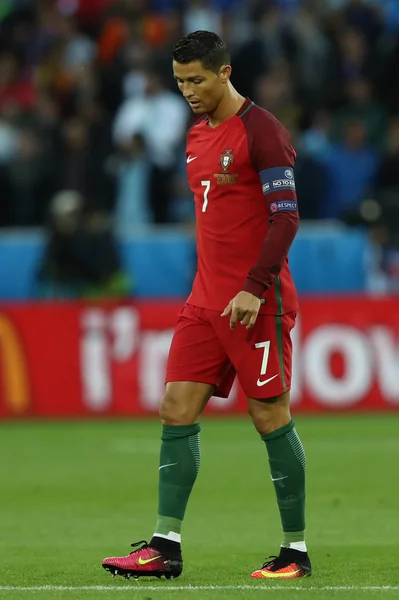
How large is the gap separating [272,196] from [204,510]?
10.5 feet

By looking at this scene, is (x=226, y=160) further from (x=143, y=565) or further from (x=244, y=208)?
(x=143, y=565)

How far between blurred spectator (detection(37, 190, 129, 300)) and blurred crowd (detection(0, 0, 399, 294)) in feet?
2.33

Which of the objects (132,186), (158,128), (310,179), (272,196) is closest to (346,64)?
(310,179)

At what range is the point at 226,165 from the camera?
616cm

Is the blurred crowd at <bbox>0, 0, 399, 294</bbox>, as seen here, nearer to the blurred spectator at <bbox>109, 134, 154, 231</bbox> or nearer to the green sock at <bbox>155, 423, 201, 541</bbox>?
the blurred spectator at <bbox>109, 134, 154, 231</bbox>

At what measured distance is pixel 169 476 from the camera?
625cm

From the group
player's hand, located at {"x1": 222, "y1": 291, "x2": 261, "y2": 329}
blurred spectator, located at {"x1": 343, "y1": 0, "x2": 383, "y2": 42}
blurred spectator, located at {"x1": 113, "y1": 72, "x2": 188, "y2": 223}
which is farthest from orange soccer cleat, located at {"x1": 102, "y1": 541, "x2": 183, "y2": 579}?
blurred spectator, located at {"x1": 343, "y1": 0, "x2": 383, "y2": 42}

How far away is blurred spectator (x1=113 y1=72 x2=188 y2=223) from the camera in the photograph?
16203mm

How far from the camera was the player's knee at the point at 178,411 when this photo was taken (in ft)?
20.5

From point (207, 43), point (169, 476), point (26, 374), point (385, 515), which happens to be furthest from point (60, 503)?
point (26, 374)

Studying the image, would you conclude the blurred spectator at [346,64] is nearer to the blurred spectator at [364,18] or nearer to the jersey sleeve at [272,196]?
the blurred spectator at [364,18]

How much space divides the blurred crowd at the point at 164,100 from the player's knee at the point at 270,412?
30.2ft

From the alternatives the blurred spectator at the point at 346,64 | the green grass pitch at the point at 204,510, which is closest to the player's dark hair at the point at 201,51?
the green grass pitch at the point at 204,510

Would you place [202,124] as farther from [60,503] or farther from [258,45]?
[258,45]
